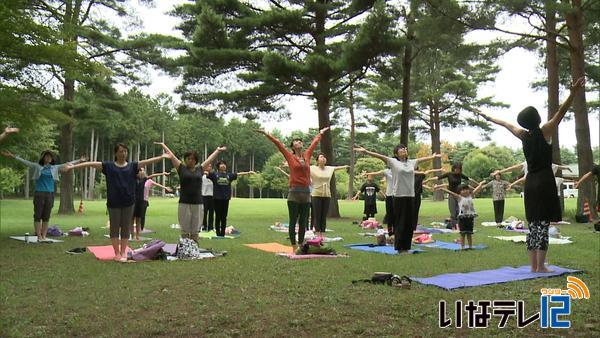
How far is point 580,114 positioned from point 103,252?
14.8 m

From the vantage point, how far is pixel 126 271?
21.1 feet

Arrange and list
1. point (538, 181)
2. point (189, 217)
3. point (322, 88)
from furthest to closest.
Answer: point (322, 88) → point (189, 217) → point (538, 181)

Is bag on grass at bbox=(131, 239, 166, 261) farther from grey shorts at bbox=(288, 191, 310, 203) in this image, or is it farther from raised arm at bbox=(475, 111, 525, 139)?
raised arm at bbox=(475, 111, 525, 139)

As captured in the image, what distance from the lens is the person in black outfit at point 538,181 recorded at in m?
5.95

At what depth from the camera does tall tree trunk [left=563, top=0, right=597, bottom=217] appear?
15.2 meters

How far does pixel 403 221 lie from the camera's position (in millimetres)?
8242

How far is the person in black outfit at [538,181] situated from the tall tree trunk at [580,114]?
10775 millimetres

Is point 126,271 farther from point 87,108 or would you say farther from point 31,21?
point 87,108

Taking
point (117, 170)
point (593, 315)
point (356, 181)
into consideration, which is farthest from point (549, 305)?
point (356, 181)

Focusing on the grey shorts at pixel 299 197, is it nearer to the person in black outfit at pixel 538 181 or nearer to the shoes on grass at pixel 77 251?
the person in black outfit at pixel 538 181

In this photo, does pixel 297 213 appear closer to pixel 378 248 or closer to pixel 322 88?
pixel 378 248

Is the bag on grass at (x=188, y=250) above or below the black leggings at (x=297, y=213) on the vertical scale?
below

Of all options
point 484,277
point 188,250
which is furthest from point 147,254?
point 484,277

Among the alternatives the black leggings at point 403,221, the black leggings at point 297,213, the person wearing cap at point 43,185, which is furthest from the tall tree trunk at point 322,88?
the person wearing cap at point 43,185
